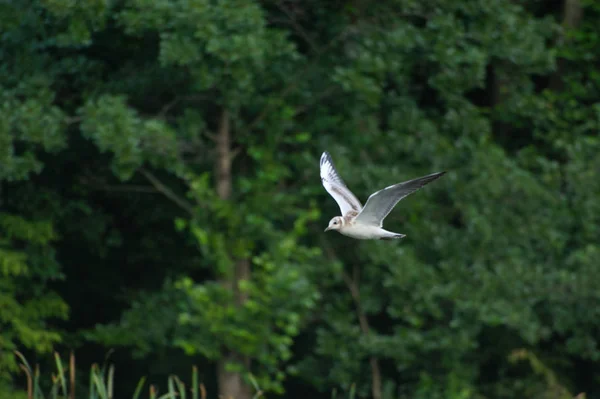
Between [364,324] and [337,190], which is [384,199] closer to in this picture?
[337,190]

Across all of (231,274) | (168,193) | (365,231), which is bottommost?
(231,274)

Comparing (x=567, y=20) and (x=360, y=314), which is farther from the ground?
(x=567, y=20)

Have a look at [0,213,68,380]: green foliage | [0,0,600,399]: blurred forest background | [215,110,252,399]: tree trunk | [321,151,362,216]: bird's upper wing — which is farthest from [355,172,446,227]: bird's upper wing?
[0,213,68,380]: green foliage

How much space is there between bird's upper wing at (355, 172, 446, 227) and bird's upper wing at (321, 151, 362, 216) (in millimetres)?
424

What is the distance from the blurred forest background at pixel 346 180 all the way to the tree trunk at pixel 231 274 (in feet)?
0.08

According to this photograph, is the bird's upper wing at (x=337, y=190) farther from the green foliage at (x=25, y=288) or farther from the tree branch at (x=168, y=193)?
the green foliage at (x=25, y=288)

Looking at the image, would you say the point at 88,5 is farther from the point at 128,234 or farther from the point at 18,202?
the point at 128,234

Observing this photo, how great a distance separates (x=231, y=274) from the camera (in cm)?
1139

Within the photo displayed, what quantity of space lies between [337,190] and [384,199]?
3.30ft

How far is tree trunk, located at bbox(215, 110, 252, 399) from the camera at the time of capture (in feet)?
37.6

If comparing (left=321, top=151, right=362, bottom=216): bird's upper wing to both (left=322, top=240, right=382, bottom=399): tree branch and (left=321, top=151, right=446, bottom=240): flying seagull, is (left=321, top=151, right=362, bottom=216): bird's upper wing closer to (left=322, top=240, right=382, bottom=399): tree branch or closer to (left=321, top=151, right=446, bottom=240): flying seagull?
(left=321, top=151, right=446, bottom=240): flying seagull

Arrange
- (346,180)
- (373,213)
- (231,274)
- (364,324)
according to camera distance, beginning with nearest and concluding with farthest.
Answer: (373,213), (346,180), (231,274), (364,324)

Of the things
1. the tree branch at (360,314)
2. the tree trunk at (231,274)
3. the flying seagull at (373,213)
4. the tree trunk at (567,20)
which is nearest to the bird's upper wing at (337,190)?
the flying seagull at (373,213)

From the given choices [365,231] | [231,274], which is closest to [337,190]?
[365,231]
